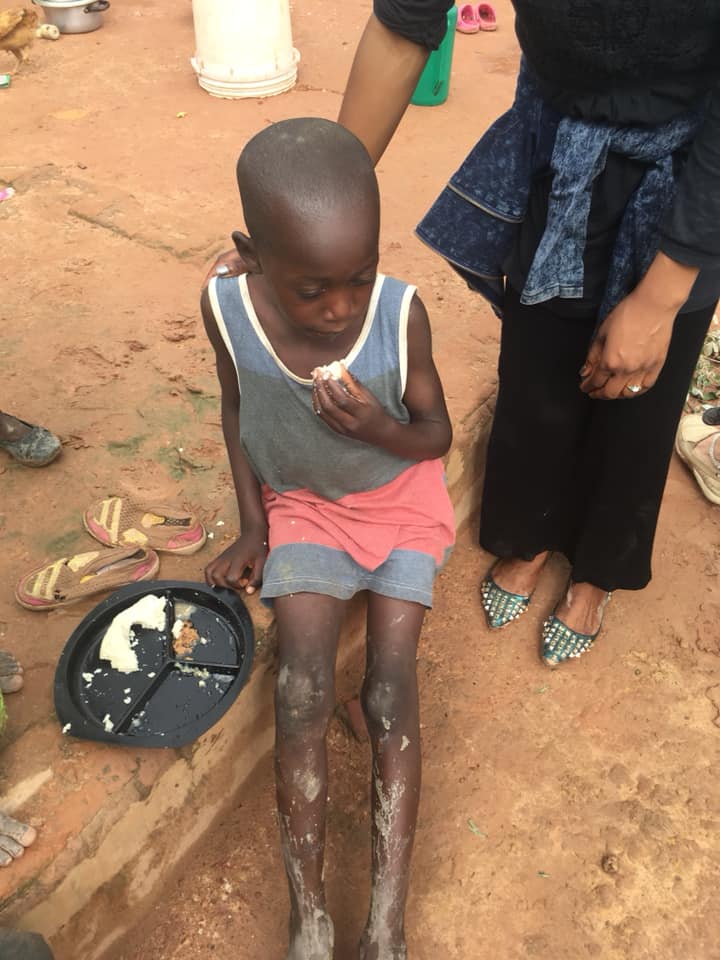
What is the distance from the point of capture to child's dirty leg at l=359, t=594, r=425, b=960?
164 cm

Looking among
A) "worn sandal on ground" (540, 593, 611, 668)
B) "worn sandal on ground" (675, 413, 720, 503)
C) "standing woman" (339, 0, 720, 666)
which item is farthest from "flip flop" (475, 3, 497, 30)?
"worn sandal on ground" (540, 593, 611, 668)

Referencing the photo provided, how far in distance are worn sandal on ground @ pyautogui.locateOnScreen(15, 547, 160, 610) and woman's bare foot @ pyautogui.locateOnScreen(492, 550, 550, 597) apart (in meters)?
1.07

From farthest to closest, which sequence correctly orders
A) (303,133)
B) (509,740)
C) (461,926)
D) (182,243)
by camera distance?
1. (182,243)
2. (509,740)
3. (461,926)
4. (303,133)

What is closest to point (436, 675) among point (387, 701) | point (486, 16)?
point (387, 701)

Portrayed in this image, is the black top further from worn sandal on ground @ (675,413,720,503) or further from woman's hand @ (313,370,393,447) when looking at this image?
worn sandal on ground @ (675,413,720,503)

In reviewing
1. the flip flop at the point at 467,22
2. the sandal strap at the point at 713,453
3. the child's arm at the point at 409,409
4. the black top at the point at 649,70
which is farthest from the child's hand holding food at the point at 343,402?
the flip flop at the point at 467,22

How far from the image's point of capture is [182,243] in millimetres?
3652

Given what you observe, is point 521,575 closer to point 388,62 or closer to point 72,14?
point 388,62

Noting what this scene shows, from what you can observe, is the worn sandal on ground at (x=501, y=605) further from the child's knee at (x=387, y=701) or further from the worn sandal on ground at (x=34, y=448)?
the worn sandal on ground at (x=34, y=448)

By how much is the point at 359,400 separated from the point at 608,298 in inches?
24.8

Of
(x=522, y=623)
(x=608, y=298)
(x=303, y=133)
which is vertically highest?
(x=303, y=133)

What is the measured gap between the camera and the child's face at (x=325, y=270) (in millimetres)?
1442

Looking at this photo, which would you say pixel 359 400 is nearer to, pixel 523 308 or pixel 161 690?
pixel 523 308

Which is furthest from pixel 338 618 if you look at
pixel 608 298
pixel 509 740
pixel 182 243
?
pixel 182 243
